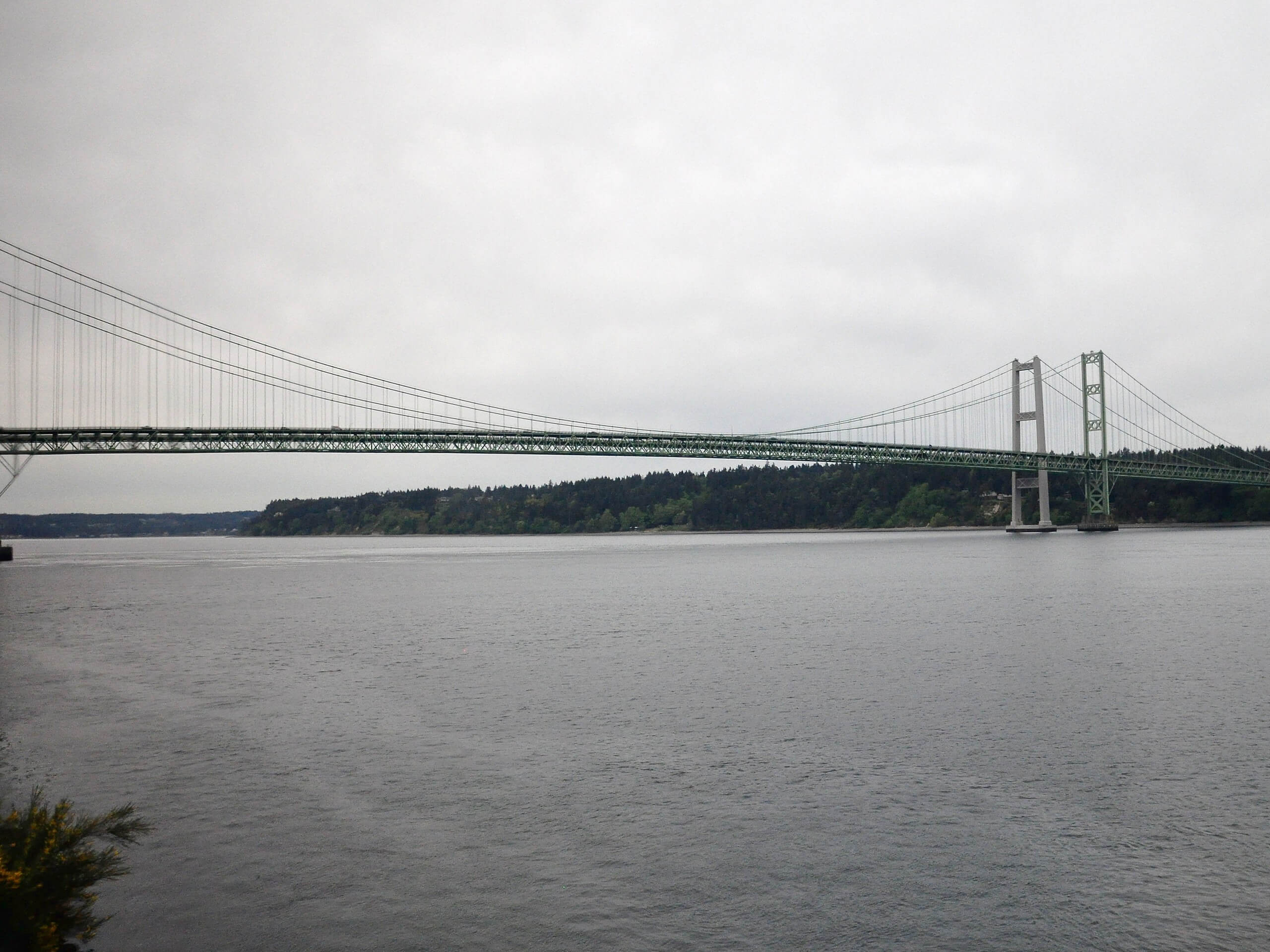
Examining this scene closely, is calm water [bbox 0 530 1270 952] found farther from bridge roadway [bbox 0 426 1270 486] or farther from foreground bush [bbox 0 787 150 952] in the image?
bridge roadway [bbox 0 426 1270 486]

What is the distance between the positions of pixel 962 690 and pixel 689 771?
5.64 meters

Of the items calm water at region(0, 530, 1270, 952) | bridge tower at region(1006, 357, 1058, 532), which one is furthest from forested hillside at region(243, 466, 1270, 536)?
calm water at region(0, 530, 1270, 952)

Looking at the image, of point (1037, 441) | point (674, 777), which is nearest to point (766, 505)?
point (1037, 441)

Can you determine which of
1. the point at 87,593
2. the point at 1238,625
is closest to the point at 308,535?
the point at 87,593

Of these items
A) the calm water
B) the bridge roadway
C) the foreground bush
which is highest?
the bridge roadway

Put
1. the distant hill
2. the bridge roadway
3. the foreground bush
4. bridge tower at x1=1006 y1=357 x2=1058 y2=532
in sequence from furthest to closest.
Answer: the distant hill
bridge tower at x1=1006 y1=357 x2=1058 y2=532
the bridge roadway
the foreground bush

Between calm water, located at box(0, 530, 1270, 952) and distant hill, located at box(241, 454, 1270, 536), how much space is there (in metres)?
92.6

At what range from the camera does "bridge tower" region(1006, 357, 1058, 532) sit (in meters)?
87.1

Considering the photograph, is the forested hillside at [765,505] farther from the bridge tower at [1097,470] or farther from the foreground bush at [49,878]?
the foreground bush at [49,878]

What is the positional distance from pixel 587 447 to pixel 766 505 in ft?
278

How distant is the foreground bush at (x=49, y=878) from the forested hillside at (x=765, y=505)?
11668cm

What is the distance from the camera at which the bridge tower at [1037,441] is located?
8706cm

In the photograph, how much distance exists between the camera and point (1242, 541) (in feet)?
217

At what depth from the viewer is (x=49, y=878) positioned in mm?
5156
